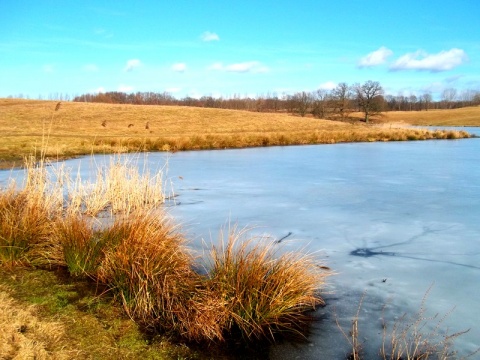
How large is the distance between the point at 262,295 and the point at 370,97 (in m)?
57.4

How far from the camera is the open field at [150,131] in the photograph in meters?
18.7

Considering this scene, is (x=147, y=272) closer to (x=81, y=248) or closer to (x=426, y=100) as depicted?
(x=81, y=248)

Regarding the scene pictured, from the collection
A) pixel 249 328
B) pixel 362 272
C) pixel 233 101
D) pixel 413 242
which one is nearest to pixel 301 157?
pixel 413 242

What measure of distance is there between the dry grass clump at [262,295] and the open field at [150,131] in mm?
9936

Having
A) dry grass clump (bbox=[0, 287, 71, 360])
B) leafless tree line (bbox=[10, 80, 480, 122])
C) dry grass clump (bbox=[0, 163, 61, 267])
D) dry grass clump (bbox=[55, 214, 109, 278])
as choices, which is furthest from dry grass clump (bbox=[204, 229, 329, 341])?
leafless tree line (bbox=[10, 80, 480, 122])

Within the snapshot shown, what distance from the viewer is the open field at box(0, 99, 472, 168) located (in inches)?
735

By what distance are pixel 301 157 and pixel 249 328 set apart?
13.2 meters

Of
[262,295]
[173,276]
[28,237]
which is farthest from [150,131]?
[262,295]

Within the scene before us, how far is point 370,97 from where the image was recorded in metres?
56.5

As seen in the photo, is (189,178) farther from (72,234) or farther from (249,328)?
(249,328)

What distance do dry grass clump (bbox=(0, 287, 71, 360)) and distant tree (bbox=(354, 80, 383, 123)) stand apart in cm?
5568

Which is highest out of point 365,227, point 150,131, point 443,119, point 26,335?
point 443,119

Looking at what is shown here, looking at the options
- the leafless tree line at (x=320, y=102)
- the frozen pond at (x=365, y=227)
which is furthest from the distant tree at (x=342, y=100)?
the frozen pond at (x=365, y=227)

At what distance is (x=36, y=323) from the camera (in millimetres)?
2947
